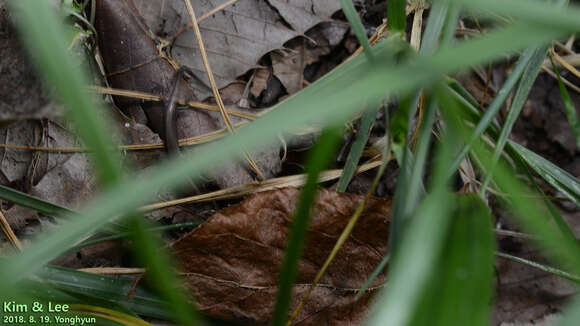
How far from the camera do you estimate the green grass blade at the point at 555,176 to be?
88cm

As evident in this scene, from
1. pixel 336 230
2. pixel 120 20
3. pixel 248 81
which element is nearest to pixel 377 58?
pixel 336 230

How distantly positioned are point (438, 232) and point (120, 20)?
1098 mm

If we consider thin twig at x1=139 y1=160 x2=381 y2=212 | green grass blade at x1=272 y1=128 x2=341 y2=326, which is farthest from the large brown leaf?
green grass blade at x1=272 y1=128 x2=341 y2=326

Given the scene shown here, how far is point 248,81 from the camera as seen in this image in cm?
133

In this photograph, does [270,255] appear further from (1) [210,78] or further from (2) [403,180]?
(1) [210,78]

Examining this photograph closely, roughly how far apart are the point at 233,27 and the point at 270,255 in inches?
29.8

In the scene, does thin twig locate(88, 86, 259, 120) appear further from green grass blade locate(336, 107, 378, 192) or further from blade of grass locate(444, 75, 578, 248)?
blade of grass locate(444, 75, 578, 248)

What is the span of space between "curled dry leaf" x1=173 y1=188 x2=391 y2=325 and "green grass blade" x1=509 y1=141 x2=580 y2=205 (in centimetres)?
32

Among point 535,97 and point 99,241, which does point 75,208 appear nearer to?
point 99,241

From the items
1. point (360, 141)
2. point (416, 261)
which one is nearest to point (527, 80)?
point (360, 141)

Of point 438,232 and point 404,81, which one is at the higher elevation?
point 404,81

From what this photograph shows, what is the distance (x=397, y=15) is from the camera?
26.9 inches

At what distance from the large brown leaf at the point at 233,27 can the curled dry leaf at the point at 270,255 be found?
1.69 ft

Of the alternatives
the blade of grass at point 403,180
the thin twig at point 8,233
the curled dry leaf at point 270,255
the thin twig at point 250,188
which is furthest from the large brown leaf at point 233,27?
the blade of grass at point 403,180
